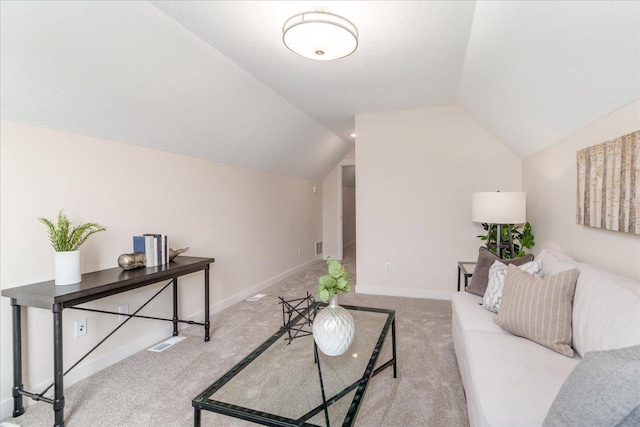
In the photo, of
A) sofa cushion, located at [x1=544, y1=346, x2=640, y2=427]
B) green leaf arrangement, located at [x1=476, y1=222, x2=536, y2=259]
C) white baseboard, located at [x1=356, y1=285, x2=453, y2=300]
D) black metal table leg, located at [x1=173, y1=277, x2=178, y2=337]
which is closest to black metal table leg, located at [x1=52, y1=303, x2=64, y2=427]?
black metal table leg, located at [x1=173, y1=277, x2=178, y2=337]

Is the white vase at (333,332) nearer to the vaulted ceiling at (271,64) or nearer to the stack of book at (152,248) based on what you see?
the stack of book at (152,248)

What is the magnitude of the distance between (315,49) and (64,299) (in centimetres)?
200

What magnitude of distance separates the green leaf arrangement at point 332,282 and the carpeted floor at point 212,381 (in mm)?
745

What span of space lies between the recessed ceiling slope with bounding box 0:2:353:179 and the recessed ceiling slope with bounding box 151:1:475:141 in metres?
0.17

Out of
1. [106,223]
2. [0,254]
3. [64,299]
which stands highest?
[106,223]

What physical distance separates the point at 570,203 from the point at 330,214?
4.63m

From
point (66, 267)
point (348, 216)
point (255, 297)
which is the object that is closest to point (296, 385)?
point (66, 267)

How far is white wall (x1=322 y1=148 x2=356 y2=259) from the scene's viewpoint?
660cm

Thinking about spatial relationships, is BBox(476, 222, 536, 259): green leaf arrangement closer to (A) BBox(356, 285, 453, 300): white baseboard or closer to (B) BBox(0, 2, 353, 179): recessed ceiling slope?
(A) BBox(356, 285, 453, 300): white baseboard

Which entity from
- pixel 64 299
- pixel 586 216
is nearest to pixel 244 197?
pixel 64 299

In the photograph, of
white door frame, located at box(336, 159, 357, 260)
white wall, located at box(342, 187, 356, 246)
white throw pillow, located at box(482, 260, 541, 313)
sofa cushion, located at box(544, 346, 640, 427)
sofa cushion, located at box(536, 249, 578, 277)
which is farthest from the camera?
white wall, located at box(342, 187, 356, 246)

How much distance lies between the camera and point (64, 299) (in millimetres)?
1685

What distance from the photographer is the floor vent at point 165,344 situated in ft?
8.54

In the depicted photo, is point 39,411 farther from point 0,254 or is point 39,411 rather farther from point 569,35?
point 569,35
